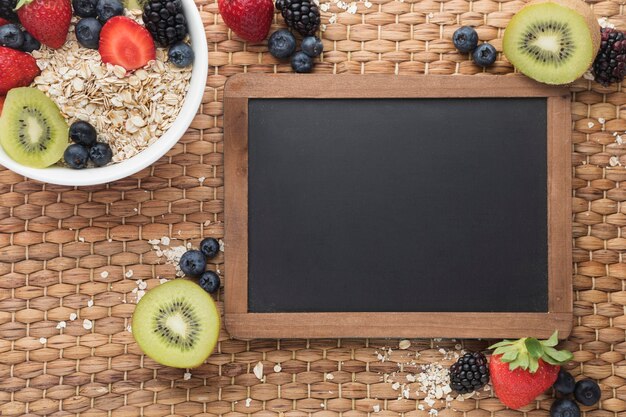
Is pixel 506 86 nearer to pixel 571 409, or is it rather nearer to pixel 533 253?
pixel 533 253

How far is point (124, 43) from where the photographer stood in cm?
124

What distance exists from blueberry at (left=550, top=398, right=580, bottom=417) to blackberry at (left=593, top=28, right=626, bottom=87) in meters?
0.63

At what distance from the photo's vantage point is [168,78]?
50.6 inches

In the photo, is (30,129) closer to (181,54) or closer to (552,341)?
(181,54)

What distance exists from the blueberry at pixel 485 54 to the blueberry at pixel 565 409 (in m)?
0.67

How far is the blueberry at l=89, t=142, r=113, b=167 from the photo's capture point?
4.09 feet

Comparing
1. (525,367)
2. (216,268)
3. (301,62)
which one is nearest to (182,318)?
(216,268)

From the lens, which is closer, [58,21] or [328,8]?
[58,21]

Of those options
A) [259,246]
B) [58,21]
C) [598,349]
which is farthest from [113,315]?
[598,349]

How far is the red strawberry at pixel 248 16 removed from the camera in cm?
131

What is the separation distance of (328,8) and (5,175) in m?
0.70

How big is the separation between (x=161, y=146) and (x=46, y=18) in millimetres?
285

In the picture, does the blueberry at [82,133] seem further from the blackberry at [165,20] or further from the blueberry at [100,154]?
the blackberry at [165,20]

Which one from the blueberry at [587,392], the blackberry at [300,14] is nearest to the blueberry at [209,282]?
the blackberry at [300,14]
